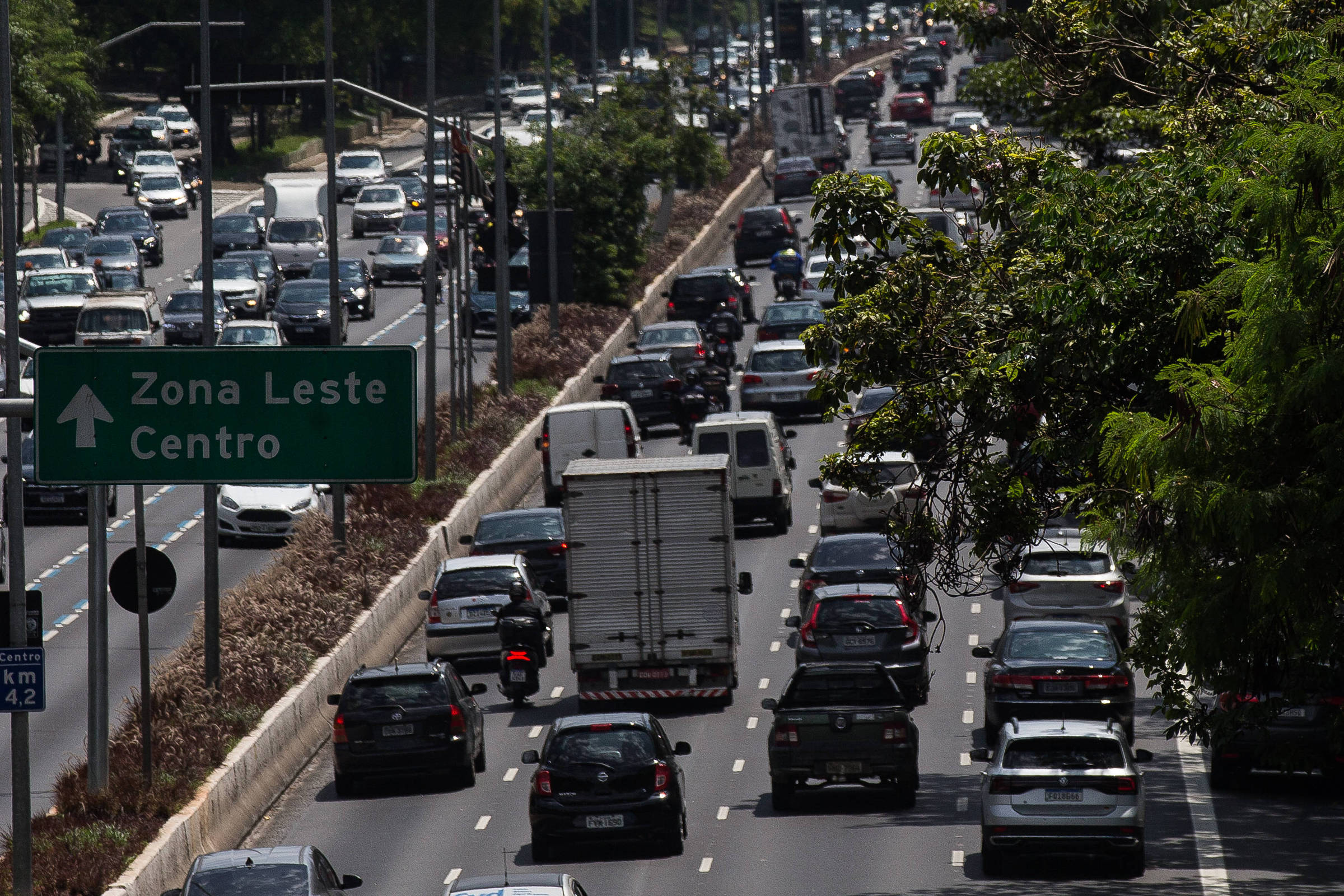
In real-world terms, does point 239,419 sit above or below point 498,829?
above

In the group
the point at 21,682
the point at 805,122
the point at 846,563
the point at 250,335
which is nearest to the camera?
the point at 21,682

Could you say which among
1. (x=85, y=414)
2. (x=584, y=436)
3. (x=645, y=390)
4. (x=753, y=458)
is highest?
(x=85, y=414)

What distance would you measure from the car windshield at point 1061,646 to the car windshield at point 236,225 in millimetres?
48809

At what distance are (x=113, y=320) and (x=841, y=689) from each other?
32913 mm

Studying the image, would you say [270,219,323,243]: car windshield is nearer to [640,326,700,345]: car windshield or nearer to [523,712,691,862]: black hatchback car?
[640,326,700,345]: car windshield

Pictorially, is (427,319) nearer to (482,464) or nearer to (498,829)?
(482,464)

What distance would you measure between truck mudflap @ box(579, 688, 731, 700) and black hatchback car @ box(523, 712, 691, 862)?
7082 mm

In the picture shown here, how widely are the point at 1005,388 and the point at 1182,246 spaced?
6.66 ft

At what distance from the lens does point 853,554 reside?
115ft

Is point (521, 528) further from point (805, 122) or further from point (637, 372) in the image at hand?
point (805, 122)

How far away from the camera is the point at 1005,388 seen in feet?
64.0

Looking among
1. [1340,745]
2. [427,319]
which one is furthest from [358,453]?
[427,319]

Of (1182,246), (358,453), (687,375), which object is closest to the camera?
(358,453)

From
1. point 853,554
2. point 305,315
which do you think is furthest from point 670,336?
point 853,554
